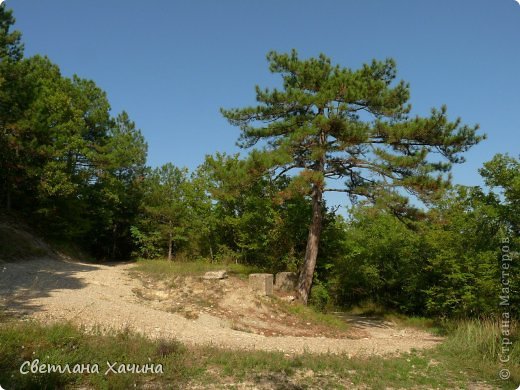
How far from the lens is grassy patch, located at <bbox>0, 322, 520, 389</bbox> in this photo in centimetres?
610

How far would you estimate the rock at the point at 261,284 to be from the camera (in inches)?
590

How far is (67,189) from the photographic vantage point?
21.9 m

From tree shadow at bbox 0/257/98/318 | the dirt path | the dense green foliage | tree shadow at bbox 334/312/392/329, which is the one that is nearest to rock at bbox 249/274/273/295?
the dirt path

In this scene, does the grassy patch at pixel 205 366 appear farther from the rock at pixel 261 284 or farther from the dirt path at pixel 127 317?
the rock at pixel 261 284

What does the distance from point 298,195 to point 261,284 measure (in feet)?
11.7

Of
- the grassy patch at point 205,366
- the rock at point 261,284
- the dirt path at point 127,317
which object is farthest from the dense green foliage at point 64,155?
the grassy patch at point 205,366

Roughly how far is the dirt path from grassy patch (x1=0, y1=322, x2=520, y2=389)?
104 cm

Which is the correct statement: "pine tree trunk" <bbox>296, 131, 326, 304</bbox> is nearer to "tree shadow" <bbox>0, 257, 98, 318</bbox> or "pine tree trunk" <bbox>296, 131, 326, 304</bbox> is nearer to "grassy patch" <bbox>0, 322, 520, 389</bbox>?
"grassy patch" <bbox>0, 322, 520, 389</bbox>

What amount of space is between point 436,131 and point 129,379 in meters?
12.2

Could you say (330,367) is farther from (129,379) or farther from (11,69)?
(11,69)

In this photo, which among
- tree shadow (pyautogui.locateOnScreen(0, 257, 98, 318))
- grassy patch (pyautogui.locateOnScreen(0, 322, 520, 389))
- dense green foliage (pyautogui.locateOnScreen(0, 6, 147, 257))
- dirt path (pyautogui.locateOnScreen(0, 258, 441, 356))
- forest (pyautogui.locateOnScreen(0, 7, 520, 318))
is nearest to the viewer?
grassy patch (pyautogui.locateOnScreen(0, 322, 520, 389))

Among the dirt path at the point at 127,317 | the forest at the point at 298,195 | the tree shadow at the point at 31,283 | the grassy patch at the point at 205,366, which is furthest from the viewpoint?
the forest at the point at 298,195

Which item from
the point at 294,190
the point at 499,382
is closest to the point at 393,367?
the point at 499,382

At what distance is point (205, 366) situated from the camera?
7102 millimetres
